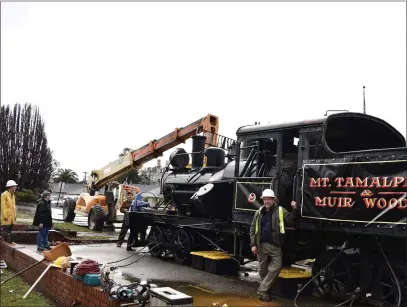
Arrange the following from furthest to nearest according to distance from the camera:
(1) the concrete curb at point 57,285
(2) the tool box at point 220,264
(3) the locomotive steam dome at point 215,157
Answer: (3) the locomotive steam dome at point 215,157 → (2) the tool box at point 220,264 → (1) the concrete curb at point 57,285

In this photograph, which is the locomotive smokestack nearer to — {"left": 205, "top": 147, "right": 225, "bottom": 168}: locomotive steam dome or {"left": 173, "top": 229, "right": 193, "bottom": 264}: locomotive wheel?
{"left": 205, "top": 147, "right": 225, "bottom": 168}: locomotive steam dome

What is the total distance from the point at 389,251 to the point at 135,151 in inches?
537

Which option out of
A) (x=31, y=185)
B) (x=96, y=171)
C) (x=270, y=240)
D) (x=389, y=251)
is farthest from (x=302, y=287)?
(x=31, y=185)

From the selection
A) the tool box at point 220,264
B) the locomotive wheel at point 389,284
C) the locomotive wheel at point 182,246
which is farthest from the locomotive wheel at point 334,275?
the locomotive wheel at point 182,246

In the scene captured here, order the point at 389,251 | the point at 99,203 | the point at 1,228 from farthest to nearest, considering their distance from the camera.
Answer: the point at 99,203
the point at 1,228
the point at 389,251

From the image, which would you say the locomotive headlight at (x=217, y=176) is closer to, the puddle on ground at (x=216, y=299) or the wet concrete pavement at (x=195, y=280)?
the wet concrete pavement at (x=195, y=280)

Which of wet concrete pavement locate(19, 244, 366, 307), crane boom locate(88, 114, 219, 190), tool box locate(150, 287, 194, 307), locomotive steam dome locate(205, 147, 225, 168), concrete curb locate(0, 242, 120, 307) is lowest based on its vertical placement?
concrete curb locate(0, 242, 120, 307)

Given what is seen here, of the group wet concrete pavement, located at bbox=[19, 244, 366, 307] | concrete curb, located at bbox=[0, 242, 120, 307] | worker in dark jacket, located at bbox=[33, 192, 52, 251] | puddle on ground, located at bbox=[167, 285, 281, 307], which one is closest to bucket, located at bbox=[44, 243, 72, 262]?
concrete curb, located at bbox=[0, 242, 120, 307]

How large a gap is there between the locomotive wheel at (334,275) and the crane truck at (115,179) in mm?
8102

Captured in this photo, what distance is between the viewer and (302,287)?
7406 millimetres

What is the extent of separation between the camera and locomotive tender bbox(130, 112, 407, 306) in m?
6.33

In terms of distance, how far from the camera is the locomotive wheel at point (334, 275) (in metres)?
6.98

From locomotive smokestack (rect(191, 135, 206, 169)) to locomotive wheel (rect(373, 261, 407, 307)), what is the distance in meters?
5.88

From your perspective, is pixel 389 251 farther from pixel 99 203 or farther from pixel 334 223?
pixel 99 203
